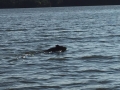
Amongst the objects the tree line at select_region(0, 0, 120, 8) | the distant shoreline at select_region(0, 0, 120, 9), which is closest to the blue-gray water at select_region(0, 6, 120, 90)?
the tree line at select_region(0, 0, 120, 8)

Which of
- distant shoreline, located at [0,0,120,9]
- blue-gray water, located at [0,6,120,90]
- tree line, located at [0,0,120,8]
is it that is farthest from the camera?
distant shoreline, located at [0,0,120,9]

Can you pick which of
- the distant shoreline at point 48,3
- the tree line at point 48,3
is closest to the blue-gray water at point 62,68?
the tree line at point 48,3

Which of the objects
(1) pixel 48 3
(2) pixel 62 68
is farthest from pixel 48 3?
(2) pixel 62 68

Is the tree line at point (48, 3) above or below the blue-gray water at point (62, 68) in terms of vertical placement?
below

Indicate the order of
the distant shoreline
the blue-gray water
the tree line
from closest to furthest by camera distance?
the blue-gray water, the tree line, the distant shoreline

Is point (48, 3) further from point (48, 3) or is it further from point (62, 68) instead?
point (62, 68)

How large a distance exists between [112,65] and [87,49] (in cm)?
848

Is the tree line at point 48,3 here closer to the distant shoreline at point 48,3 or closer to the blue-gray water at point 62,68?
the distant shoreline at point 48,3

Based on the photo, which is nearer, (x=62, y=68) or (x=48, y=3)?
(x=62, y=68)

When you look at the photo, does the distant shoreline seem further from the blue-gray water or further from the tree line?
the blue-gray water

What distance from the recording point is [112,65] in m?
26.3

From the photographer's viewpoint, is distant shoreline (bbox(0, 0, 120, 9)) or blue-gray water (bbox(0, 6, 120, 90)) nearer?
blue-gray water (bbox(0, 6, 120, 90))

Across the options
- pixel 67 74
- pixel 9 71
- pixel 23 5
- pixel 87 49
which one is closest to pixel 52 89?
pixel 67 74

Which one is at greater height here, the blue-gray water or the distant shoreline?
the blue-gray water
